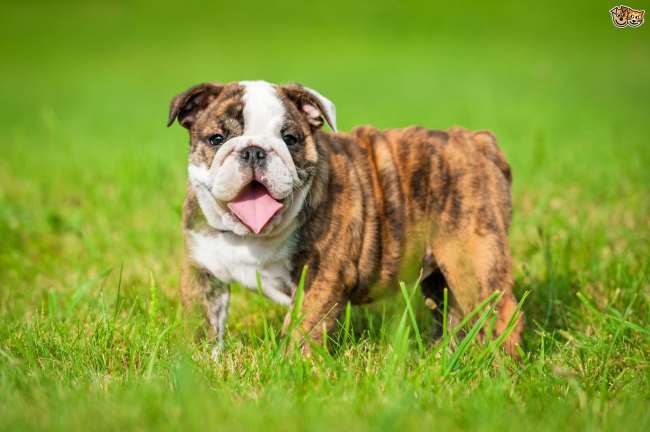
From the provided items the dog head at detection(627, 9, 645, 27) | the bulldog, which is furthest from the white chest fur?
the dog head at detection(627, 9, 645, 27)

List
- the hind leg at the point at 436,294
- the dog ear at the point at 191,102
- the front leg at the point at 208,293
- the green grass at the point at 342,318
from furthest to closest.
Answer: the hind leg at the point at 436,294, the front leg at the point at 208,293, the dog ear at the point at 191,102, the green grass at the point at 342,318

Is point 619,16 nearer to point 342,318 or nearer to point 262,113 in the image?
point 262,113

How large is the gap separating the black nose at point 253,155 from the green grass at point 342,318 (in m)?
0.79

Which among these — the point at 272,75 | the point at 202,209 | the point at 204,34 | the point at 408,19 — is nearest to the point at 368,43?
the point at 408,19

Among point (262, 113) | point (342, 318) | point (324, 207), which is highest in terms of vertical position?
point (262, 113)

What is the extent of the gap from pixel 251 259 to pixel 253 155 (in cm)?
51

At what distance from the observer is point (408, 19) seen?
35594 millimetres

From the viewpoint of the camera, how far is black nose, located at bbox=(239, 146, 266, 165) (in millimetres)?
3018

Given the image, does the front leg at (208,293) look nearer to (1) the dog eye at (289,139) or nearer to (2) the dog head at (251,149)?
(2) the dog head at (251,149)

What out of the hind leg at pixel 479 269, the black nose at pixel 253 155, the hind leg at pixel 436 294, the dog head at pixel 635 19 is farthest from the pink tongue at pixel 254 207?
the dog head at pixel 635 19

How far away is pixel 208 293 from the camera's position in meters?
3.45

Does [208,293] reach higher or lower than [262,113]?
lower

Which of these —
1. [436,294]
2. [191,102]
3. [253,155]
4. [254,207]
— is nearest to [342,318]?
[436,294]

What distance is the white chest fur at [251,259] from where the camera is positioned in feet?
10.5
